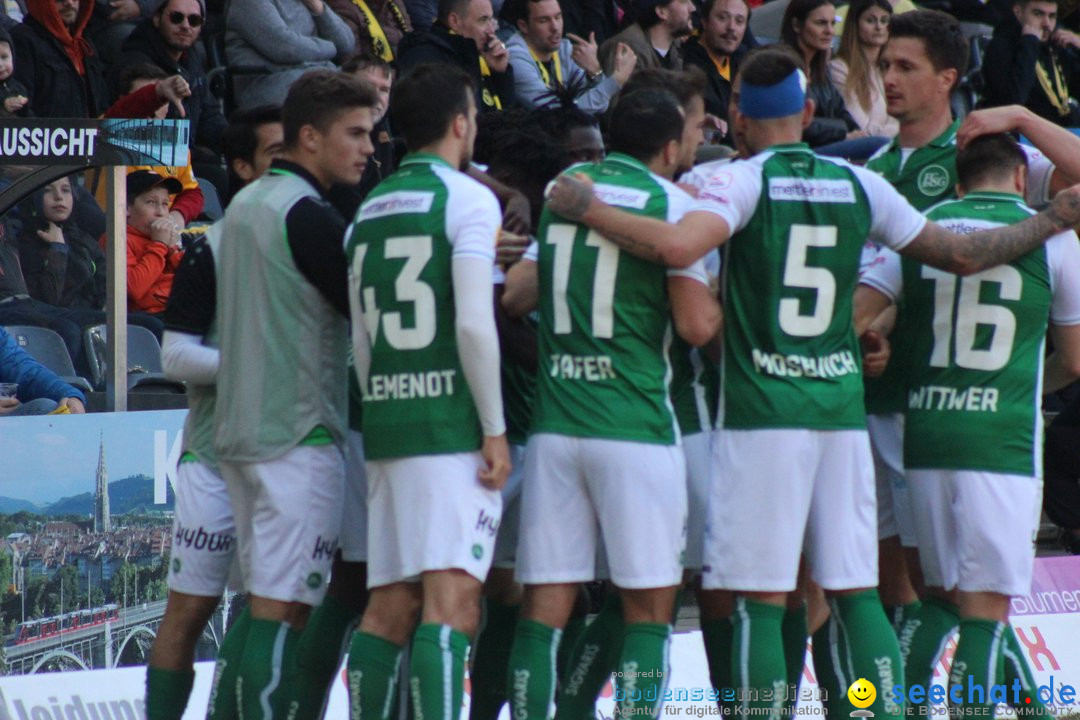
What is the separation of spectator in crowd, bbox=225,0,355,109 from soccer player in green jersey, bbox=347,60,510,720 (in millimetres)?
5436

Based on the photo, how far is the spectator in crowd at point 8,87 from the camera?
9.08 metres

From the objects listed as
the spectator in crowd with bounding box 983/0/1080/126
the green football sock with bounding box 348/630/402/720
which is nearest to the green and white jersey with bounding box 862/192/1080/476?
the green football sock with bounding box 348/630/402/720

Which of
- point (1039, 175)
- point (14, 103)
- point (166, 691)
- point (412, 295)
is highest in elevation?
point (14, 103)

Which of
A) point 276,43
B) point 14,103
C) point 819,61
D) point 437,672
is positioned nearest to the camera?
point 437,672

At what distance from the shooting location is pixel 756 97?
506 cm

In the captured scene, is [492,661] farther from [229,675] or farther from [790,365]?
[790,365]

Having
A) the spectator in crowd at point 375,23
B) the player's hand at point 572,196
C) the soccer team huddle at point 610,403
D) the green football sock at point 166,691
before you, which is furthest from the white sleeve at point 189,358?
the spectator in crowd at point 375,23

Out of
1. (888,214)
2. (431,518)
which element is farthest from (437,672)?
(888,214)

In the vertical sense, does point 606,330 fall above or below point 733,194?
below

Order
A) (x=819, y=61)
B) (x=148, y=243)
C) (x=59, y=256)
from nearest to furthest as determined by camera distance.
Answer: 1. (x=59, y=256)
2. (x=148, y=243)
3. (x=819, y=61)

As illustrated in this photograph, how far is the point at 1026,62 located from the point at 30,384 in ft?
28.6

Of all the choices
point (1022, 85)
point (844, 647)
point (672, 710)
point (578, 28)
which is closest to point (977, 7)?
point (1022, 85)

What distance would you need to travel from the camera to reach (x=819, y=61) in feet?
35.1

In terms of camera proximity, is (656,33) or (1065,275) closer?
(1065,275)
